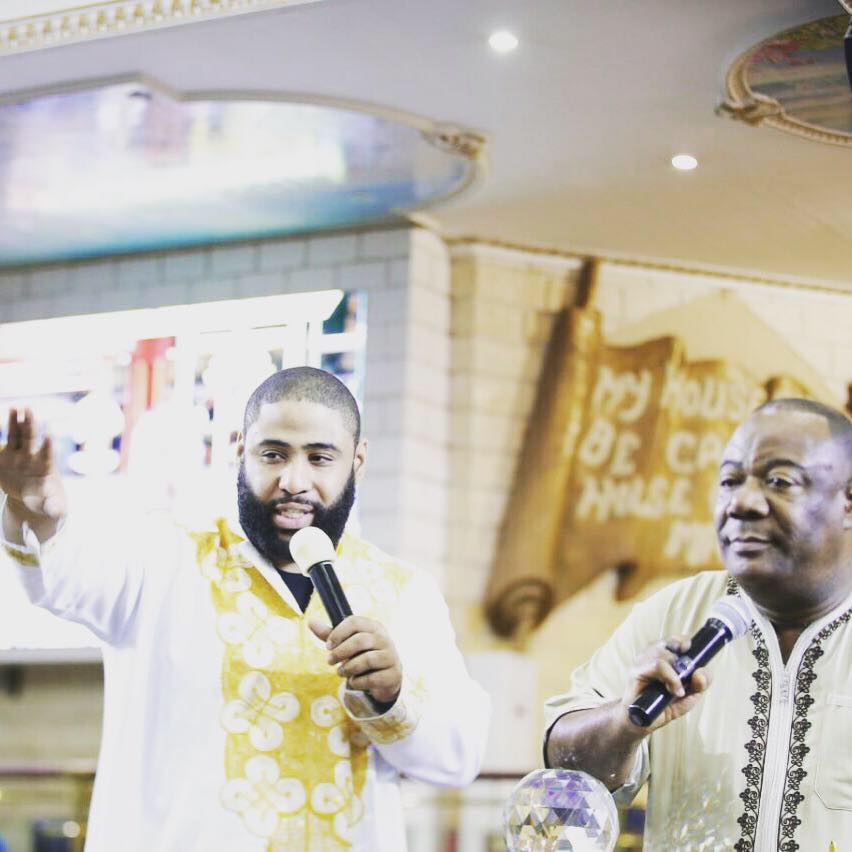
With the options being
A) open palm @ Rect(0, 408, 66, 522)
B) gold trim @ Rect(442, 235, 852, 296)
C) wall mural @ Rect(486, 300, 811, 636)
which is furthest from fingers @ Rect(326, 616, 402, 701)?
gold trim @ Rect(442, 235, 852, 296)

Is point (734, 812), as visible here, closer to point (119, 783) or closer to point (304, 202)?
point (119, 783)

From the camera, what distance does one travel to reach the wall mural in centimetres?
739

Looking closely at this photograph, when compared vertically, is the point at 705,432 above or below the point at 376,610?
above

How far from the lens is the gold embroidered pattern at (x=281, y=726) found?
223 cm

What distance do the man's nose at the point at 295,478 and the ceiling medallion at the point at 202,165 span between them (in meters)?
3.96

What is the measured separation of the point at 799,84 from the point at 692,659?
430cm

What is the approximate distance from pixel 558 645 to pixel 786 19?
3.31 meters

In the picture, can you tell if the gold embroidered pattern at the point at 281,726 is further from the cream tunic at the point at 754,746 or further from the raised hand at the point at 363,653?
the cream tunic at the point at 754,746

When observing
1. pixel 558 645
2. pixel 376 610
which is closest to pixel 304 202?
pixel 558 645

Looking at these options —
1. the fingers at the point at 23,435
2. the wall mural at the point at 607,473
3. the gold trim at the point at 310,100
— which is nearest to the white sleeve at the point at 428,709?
the fingers at the point at 23,435

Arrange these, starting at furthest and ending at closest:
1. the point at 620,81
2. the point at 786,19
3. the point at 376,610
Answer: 1. the point at 620,81
2. the point at 786,19
3. the point at 376,610

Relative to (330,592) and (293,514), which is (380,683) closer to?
(330,592)

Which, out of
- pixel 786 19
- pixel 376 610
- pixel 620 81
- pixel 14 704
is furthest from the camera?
pixel 14 704

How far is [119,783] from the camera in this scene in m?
2.22
